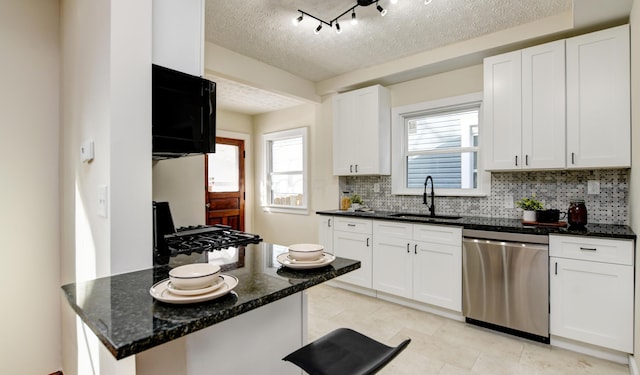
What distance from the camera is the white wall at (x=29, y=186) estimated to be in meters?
1.97

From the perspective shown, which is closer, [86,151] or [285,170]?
[86,151]

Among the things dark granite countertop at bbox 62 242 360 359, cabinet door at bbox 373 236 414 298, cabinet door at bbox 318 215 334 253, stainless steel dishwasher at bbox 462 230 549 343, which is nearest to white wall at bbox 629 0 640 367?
stainless steel dishwasher at bbox 462 230 549 343

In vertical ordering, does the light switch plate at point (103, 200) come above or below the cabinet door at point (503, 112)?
below

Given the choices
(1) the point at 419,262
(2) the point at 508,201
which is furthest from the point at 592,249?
(1) the point at 419,262

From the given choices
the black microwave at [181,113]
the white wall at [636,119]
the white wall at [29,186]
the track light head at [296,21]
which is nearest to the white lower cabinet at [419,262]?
the white wall at [636,119]

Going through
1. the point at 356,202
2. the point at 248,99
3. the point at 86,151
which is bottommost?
the point at 356,202

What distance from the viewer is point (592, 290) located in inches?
91.0

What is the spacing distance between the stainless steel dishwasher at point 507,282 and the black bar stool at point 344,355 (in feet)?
6.14

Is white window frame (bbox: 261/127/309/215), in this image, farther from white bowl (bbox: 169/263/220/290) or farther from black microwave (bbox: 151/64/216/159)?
→ white bowl (bbox: 169/263/220/290)

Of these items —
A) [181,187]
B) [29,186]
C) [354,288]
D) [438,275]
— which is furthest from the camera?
[354,288]

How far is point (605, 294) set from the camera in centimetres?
226

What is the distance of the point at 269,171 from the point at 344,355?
191 inches

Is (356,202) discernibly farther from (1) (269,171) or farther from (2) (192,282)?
(2) (192,282)

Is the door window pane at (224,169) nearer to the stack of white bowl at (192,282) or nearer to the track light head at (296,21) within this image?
the track light head at (296,21)
